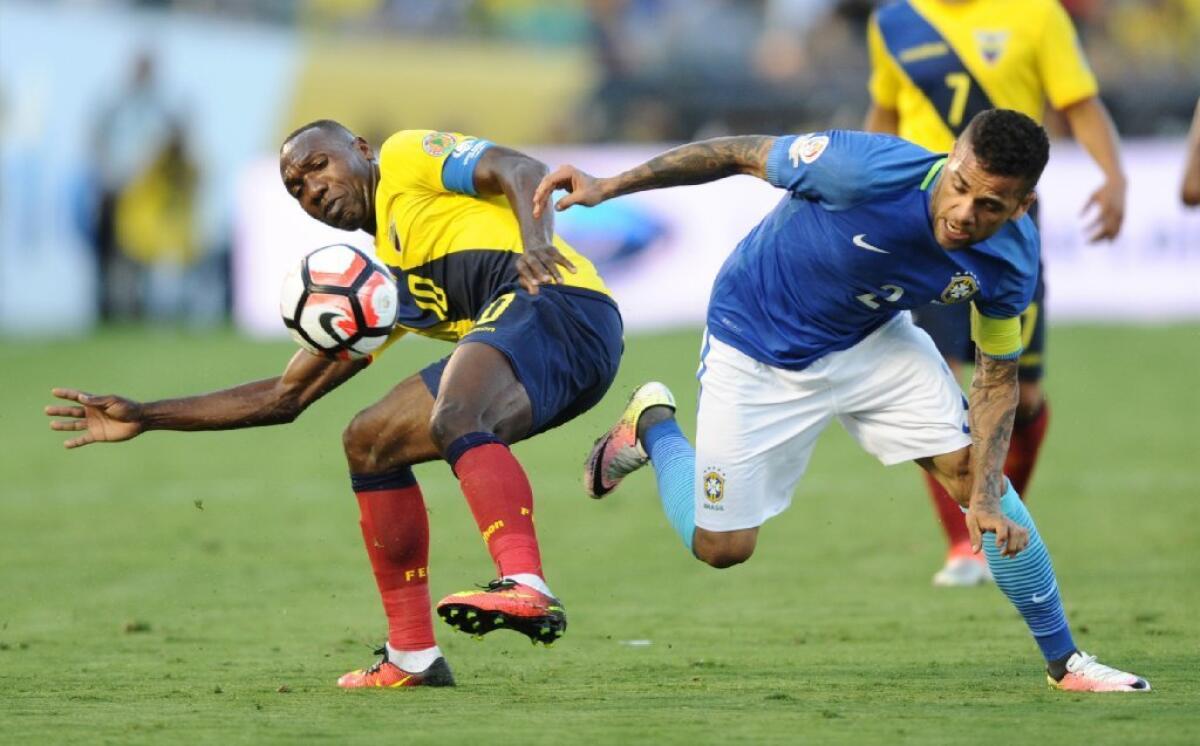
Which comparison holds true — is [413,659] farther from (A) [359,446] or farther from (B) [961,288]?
(B) [961,288]

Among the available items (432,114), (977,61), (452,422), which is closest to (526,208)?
(452,422)

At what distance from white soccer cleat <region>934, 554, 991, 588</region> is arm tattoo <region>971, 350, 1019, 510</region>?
9.24 feet

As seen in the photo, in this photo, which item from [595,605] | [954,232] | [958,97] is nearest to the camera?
[954,232]

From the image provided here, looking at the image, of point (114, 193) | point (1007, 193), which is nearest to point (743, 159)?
point (1007, 193)

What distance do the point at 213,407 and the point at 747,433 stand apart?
187cm

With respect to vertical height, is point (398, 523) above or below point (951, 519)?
above

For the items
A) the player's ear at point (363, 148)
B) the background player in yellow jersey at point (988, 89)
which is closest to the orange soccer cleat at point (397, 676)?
the player's ear at point (363, 148)

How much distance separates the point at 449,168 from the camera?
6762 mm

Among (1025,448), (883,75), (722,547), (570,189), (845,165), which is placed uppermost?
(883,75)

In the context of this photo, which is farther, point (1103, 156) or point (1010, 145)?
point (1103, 156)

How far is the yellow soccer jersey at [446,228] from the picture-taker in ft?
22.3

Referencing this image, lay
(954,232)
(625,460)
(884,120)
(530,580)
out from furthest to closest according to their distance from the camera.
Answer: (884,120) → (625,460) → (530,580) → (954,232)

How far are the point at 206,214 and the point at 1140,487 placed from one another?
46.9ft

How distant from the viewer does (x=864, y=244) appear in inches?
244
